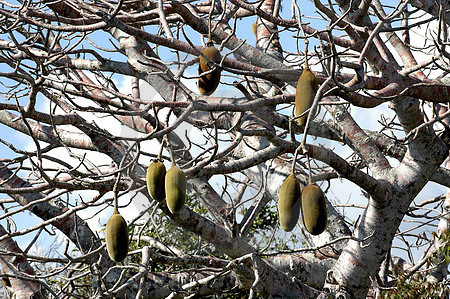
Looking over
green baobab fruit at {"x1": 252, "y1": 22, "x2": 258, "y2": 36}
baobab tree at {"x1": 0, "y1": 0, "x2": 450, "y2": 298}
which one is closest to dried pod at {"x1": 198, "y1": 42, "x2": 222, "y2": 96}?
baobab tree at {"x1": 0, "y1": 0, "x2": 450, "y2": 298}

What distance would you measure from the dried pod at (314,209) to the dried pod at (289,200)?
0.04 m

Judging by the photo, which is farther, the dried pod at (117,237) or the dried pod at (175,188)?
the dried pod at (117,237)

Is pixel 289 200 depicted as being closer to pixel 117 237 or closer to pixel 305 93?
pixel 305 93

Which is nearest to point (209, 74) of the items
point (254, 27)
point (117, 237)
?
point (117, 237)

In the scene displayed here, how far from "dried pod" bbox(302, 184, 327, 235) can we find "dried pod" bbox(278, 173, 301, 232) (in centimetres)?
4

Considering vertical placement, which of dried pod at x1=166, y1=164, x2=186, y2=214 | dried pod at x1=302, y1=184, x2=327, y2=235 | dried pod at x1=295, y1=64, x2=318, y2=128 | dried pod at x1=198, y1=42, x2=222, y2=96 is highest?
dried pod at x1=198, y1=42, x2=222, y2=96

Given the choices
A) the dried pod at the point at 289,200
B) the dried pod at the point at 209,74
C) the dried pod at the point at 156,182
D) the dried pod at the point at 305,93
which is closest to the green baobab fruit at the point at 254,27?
the dried pod at the point at 209,74

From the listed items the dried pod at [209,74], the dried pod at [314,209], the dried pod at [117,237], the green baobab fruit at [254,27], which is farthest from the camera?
the green baobab fruit at [254,27]

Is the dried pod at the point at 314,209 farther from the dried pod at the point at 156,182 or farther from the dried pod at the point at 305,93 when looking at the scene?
the dried pod at the point at 156,182

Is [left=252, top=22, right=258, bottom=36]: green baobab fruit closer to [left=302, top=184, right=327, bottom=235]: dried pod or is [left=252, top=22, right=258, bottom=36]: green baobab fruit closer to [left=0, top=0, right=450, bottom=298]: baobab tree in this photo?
[left=0, top=0, right=450, bottom=298]: baobab tree

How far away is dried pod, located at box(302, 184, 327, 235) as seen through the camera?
1877 mm

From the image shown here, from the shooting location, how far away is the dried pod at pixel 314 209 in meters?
1.88

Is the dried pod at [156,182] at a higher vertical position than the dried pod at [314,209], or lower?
higher

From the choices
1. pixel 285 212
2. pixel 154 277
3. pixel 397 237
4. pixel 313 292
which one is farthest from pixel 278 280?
pixel 285 212
